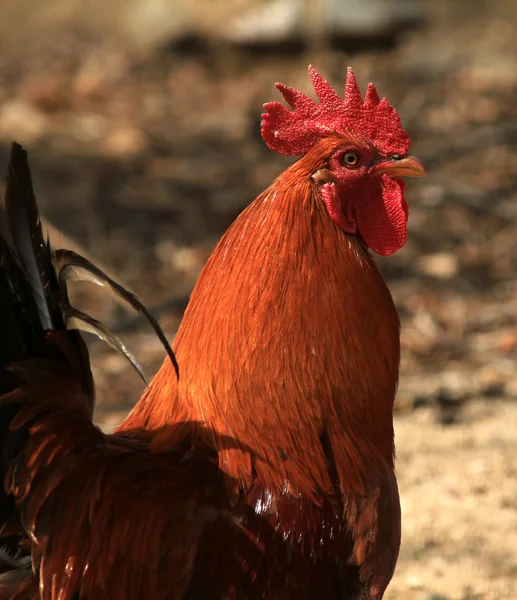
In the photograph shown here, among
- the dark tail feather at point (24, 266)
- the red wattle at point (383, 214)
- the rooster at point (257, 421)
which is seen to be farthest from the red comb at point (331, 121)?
the dark tail feather at point (24, 266)

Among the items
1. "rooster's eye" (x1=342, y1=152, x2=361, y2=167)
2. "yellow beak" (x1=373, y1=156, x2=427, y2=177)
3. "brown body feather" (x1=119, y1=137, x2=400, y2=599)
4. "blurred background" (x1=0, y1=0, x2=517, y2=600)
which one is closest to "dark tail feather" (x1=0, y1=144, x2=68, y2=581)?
"brown body feather" (x1=119, y1=137, x2=400, y2=599)

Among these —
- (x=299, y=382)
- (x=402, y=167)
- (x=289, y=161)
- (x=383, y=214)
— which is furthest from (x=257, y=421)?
(x=289, y=161)

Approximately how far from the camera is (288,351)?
272 cm

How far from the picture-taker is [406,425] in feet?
16.8

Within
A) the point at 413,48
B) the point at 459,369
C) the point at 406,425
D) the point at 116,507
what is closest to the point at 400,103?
the point at 413,48

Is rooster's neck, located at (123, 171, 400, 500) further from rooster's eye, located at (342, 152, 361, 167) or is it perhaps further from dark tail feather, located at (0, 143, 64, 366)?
dark tail feather, located at (0, 143, 64, 366)

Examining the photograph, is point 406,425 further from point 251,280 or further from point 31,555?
point 31,555

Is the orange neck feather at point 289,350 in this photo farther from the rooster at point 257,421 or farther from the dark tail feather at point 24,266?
the dark tail feather at point 24,266

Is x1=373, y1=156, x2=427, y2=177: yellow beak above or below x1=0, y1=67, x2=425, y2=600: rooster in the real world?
above

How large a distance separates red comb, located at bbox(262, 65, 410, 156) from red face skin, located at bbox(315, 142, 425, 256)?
6cm

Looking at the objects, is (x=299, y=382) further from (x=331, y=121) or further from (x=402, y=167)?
(x=331, y=121)

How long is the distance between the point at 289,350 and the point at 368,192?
584 millimetres

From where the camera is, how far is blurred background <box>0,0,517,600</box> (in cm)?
472

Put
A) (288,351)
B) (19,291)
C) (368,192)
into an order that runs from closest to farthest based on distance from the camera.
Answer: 1. (19,291)
2. (288,351)
3. (368,192)
